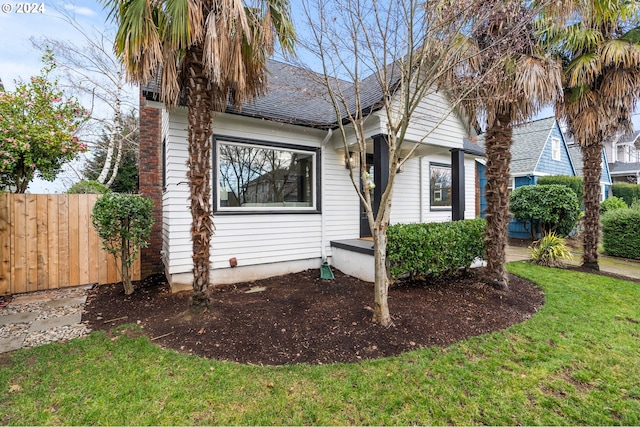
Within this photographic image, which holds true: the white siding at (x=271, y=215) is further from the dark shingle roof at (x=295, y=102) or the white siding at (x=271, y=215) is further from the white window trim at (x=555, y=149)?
the white window trim at (x=555, y=149)

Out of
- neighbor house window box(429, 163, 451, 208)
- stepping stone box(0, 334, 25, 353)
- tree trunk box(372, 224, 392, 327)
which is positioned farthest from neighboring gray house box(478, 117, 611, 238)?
stepping stone box(0, 334, 25, 353)

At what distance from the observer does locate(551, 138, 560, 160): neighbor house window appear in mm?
14508

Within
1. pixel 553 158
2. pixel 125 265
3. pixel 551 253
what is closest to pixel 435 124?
pixel 551 253

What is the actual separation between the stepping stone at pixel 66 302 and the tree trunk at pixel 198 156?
2.38 meters

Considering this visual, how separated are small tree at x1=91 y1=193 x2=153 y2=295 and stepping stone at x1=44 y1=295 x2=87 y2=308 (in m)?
0.65

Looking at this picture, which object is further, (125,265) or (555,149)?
(555,149)

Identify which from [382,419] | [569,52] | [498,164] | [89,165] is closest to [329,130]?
[498,164]

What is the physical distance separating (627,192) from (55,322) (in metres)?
25.4

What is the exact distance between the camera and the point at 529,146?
14.4 m

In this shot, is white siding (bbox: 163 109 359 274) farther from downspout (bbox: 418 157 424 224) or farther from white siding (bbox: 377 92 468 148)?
downspout (bbox: 418 157 424 224)

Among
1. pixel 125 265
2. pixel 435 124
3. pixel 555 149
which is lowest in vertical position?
pixel 125 265

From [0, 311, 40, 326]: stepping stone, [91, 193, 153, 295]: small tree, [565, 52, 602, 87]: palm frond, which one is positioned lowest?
[0, 311, 40, 326]: stepping stone

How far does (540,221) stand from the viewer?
403 inches

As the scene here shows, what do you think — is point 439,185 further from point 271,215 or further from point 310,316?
point 310,316
